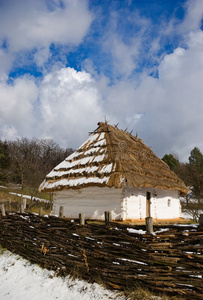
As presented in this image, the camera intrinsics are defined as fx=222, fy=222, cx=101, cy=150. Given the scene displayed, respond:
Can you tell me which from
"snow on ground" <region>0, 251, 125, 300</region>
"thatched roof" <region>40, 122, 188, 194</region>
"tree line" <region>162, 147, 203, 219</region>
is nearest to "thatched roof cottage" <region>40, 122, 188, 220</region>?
"thatched roof" <region>40, 122, 188, 194</region>

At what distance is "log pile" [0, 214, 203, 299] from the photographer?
11.4ft

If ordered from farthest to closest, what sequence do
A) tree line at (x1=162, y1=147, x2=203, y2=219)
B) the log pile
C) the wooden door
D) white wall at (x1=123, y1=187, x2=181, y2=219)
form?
tree line at (x1=162, y1=147, x2=203, y2=219) < the wooden door < white wall at (x1=123, y1=187, x2=181, y2=219) < the log pile

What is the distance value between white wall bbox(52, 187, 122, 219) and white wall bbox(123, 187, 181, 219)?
20.5 inches

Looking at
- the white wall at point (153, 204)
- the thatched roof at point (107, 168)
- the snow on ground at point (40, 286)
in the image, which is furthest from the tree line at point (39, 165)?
the snow on ground at point (40, 286)

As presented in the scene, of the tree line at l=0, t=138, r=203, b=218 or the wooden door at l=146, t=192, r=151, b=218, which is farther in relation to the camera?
the tree line at l=0, t=138, r=203, b=218

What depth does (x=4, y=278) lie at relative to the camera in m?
5.61

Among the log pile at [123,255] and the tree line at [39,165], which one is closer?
the log pile at [123,255]

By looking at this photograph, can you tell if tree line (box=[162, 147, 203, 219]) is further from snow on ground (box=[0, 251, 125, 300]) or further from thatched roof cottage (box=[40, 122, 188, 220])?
snow on ground (box=[0, 251, 125, 300])

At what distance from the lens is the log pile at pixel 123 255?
3.49 metres

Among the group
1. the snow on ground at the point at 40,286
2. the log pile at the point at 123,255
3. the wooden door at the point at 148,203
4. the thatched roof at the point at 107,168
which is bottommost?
the snow on ground at the point at 40,286

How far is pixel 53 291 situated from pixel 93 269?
36.9 inches

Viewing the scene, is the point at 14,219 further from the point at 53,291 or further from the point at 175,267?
the point at 175,267

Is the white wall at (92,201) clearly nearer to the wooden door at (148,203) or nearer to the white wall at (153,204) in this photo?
the white wall at (153,204)

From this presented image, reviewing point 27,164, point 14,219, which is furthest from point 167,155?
point 14,219
